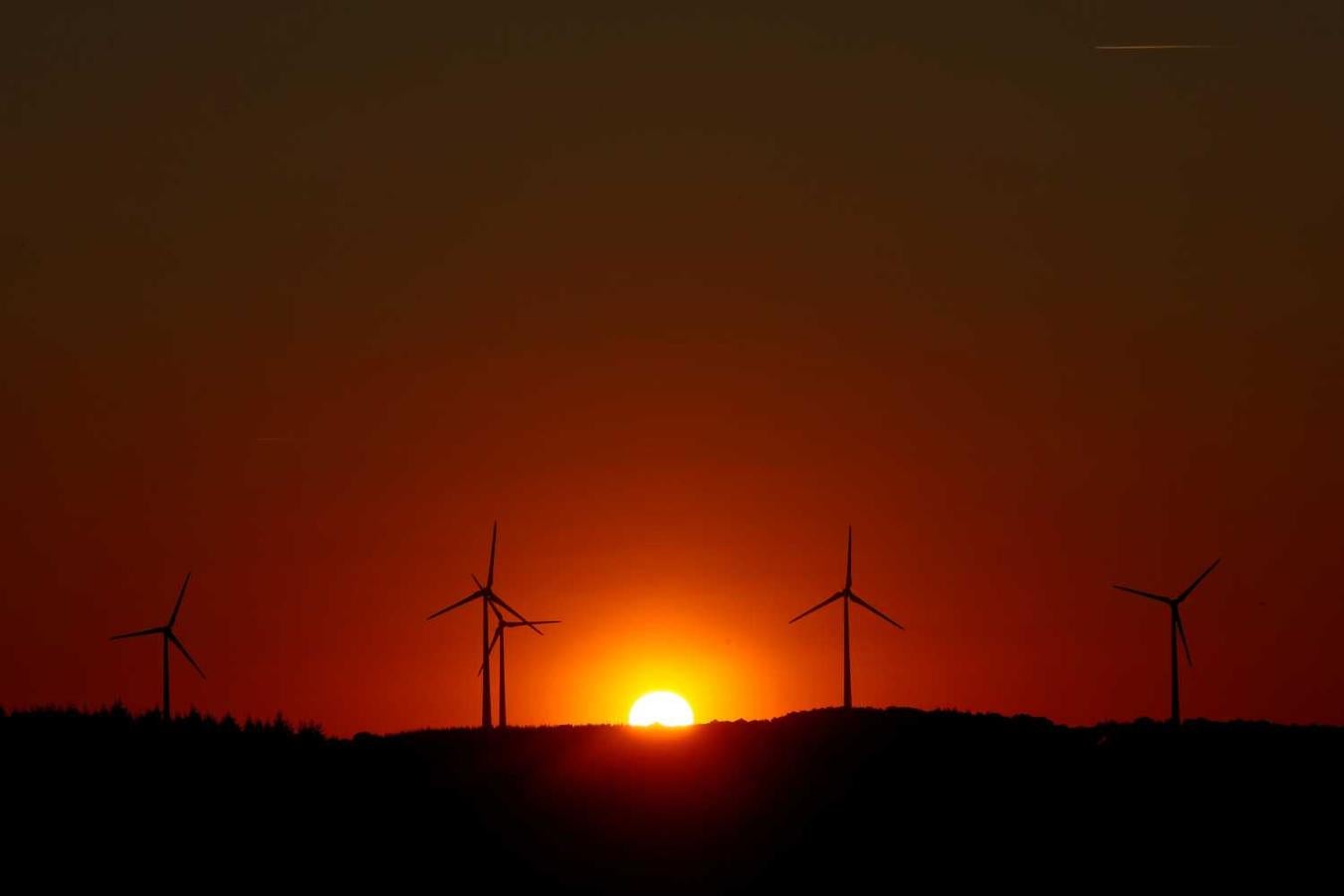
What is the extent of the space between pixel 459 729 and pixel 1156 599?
41.2 meters

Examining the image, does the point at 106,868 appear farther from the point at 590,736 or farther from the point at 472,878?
the point at 590,736

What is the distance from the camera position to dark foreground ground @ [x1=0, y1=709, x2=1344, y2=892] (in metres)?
102

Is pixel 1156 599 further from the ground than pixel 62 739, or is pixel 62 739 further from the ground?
pixel 1156 599

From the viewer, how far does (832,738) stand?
137625 mm

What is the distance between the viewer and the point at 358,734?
5202 inches

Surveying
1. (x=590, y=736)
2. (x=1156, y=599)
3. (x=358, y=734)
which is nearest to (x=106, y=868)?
(x=358, y=734)

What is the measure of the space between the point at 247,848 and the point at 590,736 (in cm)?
3868

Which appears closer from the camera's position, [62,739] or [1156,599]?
[62,739]

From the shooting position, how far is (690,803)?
125938 mm

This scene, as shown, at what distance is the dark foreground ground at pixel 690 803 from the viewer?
102438 mm

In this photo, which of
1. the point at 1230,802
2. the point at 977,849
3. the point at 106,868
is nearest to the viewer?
the point at 106,868

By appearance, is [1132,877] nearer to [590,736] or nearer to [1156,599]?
[590,736]

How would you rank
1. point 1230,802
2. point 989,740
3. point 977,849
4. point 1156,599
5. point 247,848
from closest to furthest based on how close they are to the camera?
point 247,848
point 977,849
point 1230,802
point 989,740
point 1156,599

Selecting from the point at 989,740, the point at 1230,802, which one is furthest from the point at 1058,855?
the point at 989,740
